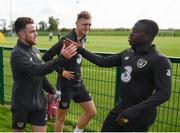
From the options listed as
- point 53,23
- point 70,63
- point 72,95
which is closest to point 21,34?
point 70,63

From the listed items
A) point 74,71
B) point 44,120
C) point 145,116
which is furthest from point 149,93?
point 74,71

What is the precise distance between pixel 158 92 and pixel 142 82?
250mm

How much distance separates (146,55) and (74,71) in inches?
79.1

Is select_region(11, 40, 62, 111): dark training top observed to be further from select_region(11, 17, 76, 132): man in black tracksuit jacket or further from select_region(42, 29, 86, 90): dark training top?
select_region(42, 29, 86, 90): dark training top

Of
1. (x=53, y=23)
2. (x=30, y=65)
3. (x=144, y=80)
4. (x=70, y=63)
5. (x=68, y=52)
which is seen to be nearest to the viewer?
(x=144, y=80)

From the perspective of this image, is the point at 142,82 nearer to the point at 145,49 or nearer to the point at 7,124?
the point at 145,49

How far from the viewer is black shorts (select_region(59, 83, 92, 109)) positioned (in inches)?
253

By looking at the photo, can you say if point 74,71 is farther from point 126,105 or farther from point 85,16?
point 126,105

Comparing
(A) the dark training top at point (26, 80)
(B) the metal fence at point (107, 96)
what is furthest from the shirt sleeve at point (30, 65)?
(B) the metal fence at point (107, 96)

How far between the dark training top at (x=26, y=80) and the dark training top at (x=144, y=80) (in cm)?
101

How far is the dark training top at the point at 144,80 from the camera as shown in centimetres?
427

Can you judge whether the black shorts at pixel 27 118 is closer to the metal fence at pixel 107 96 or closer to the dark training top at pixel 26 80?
the dark training top at pixel 26 80

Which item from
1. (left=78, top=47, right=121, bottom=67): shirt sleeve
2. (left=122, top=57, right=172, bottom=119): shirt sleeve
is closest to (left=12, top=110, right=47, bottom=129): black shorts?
(left=78, top=47, right=121, bottom=67): shirt sleeve

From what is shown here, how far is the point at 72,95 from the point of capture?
6488 mm
